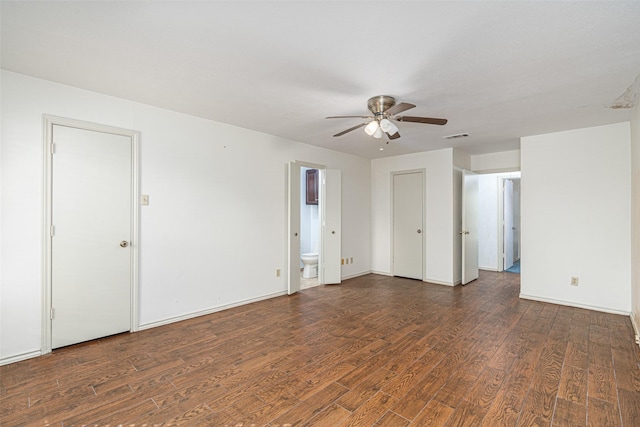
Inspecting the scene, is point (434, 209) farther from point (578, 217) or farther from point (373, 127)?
point (373, 127)

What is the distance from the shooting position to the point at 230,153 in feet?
12.9

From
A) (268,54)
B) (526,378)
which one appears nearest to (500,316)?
(526,378)

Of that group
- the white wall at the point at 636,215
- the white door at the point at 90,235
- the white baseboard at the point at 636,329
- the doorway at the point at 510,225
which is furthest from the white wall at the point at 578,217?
the white door at the point at 90,235

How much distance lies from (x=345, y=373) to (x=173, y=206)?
258 cm

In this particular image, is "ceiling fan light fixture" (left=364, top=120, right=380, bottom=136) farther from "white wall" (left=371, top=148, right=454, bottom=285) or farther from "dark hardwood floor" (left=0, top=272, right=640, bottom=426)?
"white wall" (left=371, top=148, right=454, bottom=285)

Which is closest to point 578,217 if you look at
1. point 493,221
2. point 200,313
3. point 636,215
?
point 636,215

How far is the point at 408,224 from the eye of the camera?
578 centimetres

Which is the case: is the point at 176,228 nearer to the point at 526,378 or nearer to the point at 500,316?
the point at 526,378

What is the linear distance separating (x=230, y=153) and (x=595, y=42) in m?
3.62

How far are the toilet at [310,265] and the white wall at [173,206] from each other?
3.86ft

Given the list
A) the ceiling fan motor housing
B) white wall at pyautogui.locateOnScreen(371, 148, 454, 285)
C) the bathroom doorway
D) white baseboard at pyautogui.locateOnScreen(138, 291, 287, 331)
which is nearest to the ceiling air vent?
white wall at pyautogui.locateOnScreen(371, 148, 454, 285)

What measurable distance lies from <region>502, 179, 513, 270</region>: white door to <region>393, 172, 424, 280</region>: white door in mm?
2460

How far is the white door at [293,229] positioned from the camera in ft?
15.1

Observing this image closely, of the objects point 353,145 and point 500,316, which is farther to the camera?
point 353,145
